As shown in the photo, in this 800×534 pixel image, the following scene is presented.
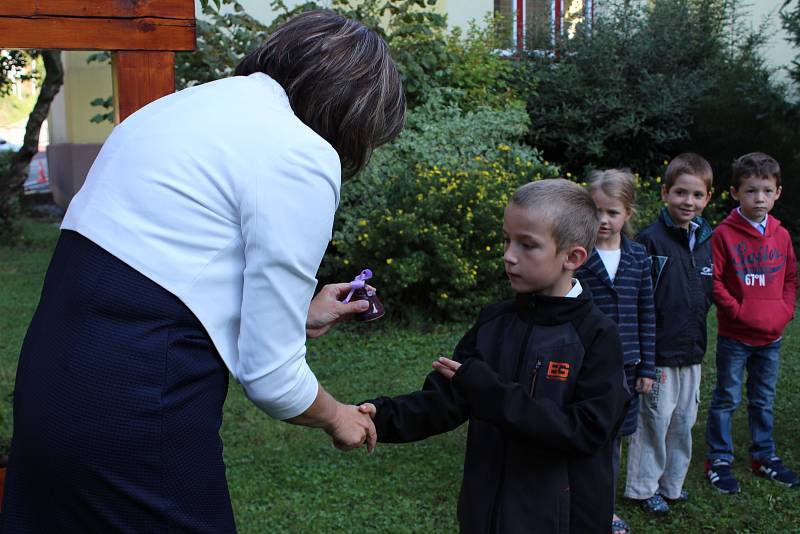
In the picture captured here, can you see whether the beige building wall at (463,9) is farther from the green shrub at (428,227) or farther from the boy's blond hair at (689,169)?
the boy's blond hair at (689,169)

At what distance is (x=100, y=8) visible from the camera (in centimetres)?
287

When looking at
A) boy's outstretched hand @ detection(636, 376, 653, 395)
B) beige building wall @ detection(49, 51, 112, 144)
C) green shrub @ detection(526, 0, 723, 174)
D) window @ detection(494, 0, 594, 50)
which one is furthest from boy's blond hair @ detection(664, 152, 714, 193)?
beige building wall @ detection(49, 51, 112, 144)

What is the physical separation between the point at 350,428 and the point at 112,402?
2.26 feet

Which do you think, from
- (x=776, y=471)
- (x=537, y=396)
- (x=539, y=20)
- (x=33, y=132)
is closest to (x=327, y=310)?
(x=537, y=396)

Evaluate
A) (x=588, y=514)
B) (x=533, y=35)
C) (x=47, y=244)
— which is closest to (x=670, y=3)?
(x=533, y=35)

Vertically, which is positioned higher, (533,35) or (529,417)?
(533,35)

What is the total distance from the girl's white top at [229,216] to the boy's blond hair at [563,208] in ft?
2.82

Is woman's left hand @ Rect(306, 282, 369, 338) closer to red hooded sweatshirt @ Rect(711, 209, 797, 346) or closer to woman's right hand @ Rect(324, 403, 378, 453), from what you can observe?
woman's right hand @ Rect(324, 403, 378, 453)

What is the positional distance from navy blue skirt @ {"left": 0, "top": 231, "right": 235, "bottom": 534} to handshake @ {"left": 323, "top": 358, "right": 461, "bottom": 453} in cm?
41

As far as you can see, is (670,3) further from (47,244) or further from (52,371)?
(52,371)

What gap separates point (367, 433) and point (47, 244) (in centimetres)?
1167

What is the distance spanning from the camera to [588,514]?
8.41ft

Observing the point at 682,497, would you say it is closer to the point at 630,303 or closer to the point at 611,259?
the point at 630,303

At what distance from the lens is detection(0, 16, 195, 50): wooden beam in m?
2.78
